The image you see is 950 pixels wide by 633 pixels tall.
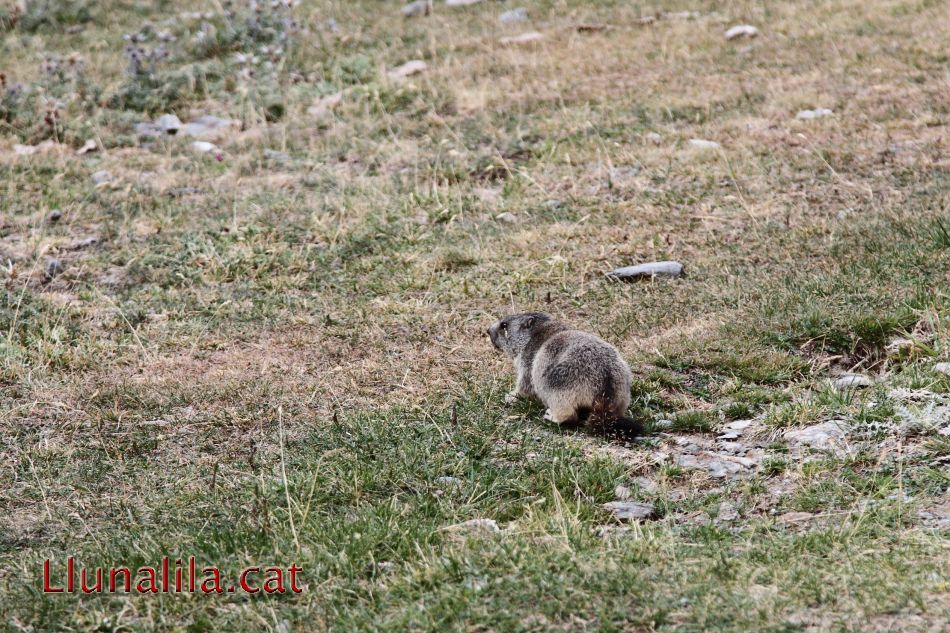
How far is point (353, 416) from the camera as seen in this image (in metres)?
6.60

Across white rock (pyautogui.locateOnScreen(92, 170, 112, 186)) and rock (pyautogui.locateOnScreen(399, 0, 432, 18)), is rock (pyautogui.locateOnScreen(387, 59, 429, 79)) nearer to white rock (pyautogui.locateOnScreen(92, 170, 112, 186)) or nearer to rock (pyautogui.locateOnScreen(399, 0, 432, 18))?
rock (pyautogui.locateOnScreen(399, 0, 432, 18))

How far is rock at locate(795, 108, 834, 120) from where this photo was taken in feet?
38.2

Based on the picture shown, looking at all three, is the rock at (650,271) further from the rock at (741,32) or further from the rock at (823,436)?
the rock at (741,32)

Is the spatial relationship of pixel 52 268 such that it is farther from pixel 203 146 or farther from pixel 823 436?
pixel 823 436

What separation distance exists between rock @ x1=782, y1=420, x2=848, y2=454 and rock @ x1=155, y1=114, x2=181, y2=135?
8920 mm

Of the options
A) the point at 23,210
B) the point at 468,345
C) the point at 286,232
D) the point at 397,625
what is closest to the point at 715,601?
the point at 397,625

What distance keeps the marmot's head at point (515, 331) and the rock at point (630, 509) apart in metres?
1.80

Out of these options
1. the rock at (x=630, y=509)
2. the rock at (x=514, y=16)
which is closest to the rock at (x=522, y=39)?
the rock at (x=514, y=16)

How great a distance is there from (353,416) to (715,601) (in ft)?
9.51

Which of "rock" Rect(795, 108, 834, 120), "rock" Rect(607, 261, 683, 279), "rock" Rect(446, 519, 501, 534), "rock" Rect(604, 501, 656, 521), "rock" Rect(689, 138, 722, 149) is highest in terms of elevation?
"rock" Rect(446, 519, 501, 534)

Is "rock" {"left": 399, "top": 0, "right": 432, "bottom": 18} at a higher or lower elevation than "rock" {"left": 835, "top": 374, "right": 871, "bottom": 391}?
higher

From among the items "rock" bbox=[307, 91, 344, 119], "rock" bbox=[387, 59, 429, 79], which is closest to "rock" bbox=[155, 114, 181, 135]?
"rock" bbox=[307, 91, 344, 119]

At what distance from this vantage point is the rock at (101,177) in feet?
37.1

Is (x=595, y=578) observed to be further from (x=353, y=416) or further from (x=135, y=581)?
(x=353, y=416)
